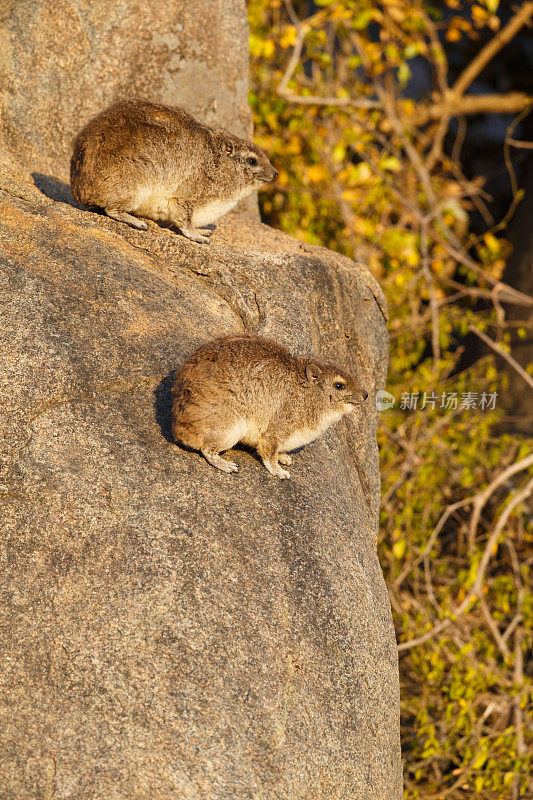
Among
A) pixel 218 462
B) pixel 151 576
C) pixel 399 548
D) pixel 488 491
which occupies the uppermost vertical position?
pixel 218 462

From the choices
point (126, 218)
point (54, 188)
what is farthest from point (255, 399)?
point (54, 188)

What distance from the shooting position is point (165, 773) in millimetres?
3096

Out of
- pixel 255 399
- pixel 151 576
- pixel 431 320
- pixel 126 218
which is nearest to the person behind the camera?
pixel 151 576

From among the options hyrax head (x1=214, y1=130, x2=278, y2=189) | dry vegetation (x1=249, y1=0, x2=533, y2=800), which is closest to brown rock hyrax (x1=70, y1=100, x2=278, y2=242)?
hyrax head (x1=214, y1=130, x2=278, y2=189)

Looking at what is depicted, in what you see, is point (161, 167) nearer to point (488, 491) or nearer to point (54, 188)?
point (54, 188)

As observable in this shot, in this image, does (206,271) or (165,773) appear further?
(206,271)

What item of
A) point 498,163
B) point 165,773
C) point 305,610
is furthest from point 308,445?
point 498,163

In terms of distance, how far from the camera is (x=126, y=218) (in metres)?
5.17

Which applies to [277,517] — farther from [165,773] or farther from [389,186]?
[389,186]

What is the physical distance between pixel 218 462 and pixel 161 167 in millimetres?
2185

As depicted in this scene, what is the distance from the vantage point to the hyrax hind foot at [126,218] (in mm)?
5141

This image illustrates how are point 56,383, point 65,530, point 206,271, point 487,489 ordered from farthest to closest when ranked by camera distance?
point 487,489 < point 206,271 < point 56,383 < point 65,530

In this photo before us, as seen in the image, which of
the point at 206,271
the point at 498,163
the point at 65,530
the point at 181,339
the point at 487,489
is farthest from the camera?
the point at 498,163

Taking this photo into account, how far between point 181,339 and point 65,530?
1.37 meters
